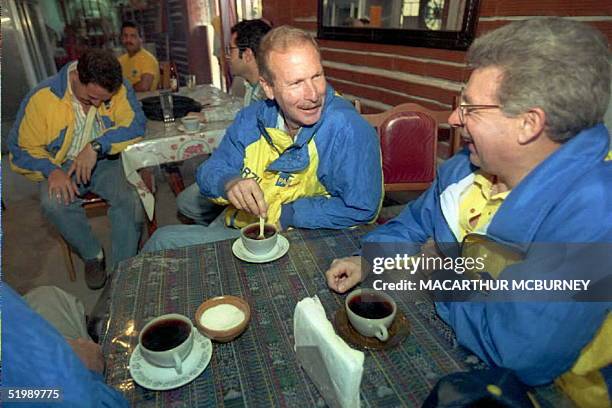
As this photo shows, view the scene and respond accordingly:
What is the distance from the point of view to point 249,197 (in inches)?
53.7

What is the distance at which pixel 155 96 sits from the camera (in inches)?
146

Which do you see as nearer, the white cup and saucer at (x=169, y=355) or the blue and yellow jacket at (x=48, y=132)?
the white cup and saucer at (x=169, y=355)

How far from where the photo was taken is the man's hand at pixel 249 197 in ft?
4.42

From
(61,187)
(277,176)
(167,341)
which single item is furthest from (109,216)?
(167,341)

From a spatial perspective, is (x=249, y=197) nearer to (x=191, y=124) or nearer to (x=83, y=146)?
(x=191, y=124)

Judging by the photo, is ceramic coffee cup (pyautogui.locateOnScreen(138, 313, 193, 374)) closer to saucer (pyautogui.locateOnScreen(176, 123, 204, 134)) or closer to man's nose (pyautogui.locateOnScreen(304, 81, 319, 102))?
man's nose (pyautogui.locateOnScreen(304, 81, 319, 102))

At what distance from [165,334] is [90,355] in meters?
0.19

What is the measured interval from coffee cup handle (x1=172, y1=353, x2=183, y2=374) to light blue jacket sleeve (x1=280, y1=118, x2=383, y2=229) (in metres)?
0.74

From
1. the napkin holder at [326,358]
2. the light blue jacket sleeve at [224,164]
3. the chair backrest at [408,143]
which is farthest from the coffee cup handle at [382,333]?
the chair backrest at [408,143]

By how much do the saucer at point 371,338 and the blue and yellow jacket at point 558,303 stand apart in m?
0.11

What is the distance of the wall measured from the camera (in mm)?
1937

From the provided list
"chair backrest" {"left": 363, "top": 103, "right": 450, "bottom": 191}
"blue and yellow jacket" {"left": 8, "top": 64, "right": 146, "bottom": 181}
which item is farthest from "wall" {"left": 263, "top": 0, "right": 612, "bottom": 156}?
"blue and yellow jacket" {"left": 8, "top": 64, "right": 146, "bottom": 181}

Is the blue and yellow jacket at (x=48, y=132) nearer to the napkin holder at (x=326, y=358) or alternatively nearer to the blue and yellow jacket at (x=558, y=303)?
the napkin holder at (x=326, y=358)

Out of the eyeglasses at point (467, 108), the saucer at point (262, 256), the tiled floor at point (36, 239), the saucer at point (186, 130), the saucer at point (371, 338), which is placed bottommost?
the tiled floor at point (36, 239)
